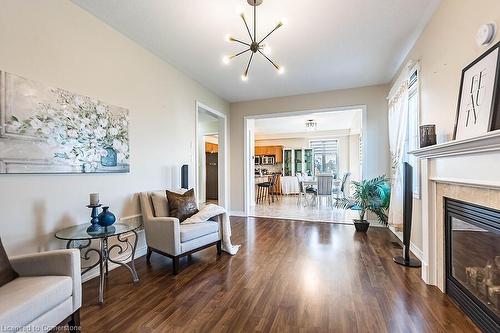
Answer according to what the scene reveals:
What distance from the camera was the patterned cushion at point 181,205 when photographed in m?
2.91

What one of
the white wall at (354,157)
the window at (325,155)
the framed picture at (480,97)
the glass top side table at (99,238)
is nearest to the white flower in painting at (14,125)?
the glass top side table at (99,238)

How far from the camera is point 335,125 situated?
8438mm

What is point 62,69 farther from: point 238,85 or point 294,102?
point 294,102

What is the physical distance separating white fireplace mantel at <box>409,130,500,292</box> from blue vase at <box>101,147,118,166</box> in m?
3.20

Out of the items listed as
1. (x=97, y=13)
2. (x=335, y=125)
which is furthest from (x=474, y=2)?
(x=335, y=125)

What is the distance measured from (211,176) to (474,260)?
737cm

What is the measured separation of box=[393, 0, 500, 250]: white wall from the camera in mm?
1729

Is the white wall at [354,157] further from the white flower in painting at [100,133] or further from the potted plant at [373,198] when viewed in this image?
the white flower in painting at [100,133]

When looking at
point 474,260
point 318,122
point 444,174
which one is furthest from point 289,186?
point 474,260

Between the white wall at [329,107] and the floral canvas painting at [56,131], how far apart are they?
3075mm

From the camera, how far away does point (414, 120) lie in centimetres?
296

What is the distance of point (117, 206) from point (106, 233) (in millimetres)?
774

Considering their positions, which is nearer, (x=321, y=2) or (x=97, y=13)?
(x=321, y=2)

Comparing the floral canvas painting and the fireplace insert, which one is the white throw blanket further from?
the fireplace insert
